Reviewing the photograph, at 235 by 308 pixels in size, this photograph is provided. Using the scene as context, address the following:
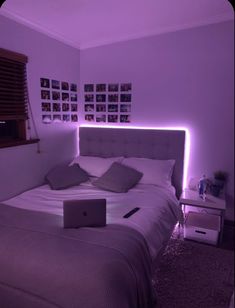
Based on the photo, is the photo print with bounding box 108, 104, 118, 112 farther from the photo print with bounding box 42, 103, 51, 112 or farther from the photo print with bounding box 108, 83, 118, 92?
the photo print with bounding box 42, 103, 51, 112

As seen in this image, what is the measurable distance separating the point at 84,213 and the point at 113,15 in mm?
2044

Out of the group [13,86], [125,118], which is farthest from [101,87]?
[13,86]

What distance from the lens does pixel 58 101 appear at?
3.20m

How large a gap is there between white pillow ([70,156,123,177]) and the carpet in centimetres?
123

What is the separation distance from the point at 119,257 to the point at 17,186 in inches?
66.6

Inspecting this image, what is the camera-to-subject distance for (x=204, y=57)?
2.65 metres

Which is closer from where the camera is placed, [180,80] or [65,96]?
[180,80]

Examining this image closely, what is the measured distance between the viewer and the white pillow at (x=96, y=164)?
3.08m

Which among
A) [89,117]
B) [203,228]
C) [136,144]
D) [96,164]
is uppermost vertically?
[89,117]

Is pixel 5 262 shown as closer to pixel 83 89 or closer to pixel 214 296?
pixel 214 296

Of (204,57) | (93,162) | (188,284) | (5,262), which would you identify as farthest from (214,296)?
(204,57)

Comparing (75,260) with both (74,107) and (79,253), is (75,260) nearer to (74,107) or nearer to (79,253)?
(79,253)

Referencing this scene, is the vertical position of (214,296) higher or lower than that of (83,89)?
lower

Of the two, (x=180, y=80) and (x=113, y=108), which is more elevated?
(x=180, y=80)
